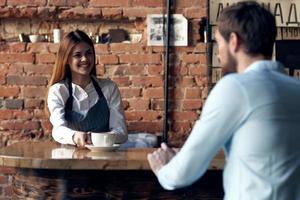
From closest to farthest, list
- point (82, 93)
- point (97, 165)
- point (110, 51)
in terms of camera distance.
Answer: point (97, 165)
point (82, 93)
point (110, 51)

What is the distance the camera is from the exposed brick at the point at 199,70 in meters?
4.93

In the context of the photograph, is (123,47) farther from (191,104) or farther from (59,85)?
(59,85)

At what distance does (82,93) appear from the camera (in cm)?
398

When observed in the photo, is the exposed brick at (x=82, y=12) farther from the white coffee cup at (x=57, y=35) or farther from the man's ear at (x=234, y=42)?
the man's ear at (x=234, y=42)

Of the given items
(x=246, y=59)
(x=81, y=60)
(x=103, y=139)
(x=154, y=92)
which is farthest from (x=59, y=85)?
(x=246, y=59)

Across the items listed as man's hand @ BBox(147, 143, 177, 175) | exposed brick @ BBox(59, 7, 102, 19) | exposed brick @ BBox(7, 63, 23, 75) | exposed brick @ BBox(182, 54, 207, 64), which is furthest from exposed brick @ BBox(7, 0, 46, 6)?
man's hand @ BBox(147, 143, 177, 175)

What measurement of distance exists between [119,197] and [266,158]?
120 cm

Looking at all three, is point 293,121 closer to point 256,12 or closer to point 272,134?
point 272,134

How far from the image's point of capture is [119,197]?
302cm

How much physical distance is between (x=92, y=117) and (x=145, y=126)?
41.2 inches

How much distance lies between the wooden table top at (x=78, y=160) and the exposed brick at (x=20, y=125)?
5.63ft

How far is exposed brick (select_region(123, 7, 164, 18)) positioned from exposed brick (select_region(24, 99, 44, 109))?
787 millimetres

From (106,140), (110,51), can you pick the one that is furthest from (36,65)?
(106,140)

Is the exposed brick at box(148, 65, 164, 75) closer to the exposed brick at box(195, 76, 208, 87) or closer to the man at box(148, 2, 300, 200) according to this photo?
the exposed brick at box(195, 76, 208, 87)
